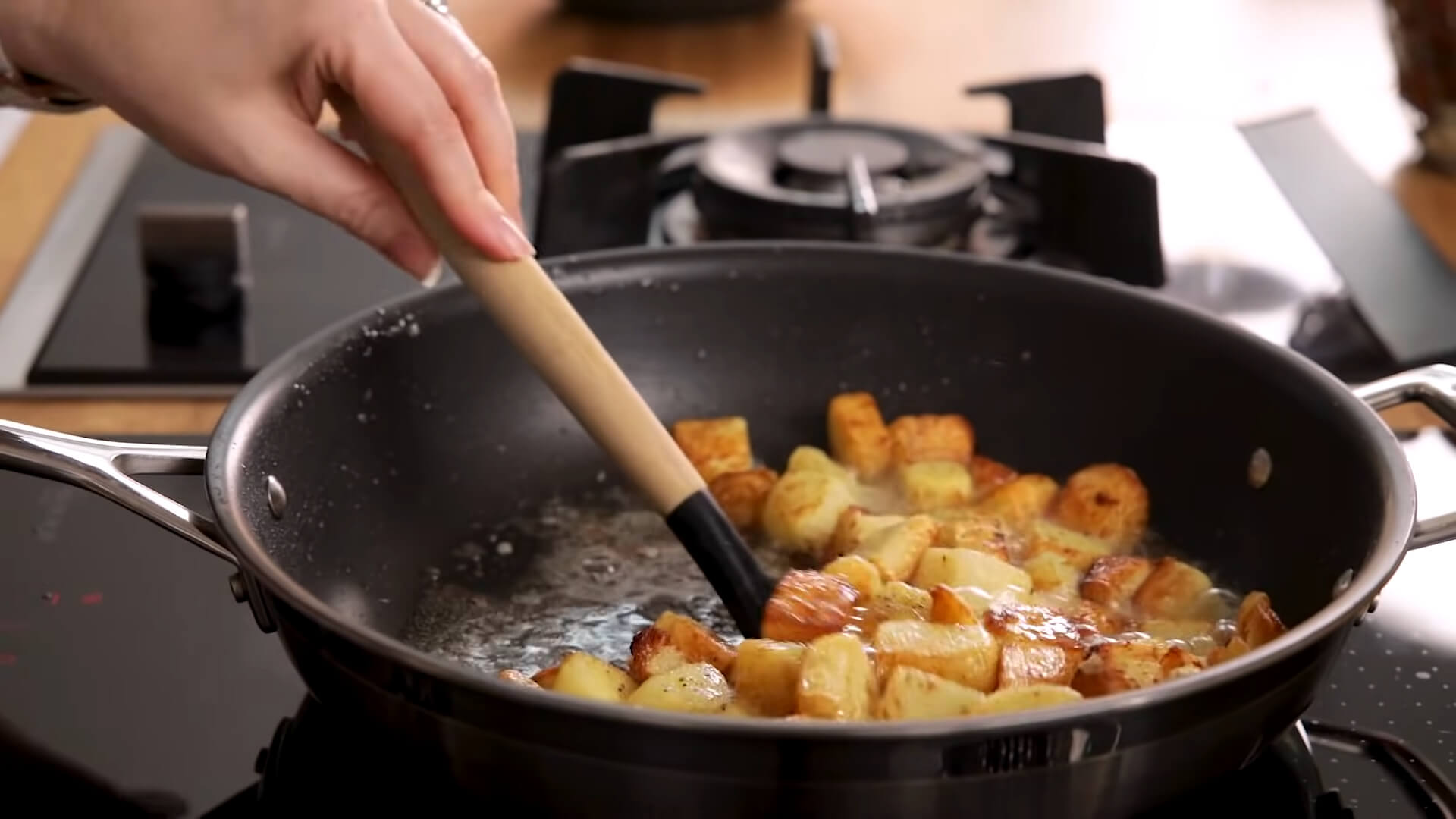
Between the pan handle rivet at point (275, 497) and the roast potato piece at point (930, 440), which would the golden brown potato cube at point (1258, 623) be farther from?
the pan handle rivet at point (275, 497)

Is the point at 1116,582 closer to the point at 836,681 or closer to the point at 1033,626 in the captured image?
the point at 1033,626

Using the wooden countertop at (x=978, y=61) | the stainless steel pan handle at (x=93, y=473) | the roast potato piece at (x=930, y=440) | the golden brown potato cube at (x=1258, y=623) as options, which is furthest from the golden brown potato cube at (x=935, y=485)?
the wooden countertop at (x=978, y=61)

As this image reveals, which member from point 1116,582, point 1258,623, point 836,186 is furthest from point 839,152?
point 1258,623

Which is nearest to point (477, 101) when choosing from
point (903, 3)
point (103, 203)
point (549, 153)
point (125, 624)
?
point (125, 624)

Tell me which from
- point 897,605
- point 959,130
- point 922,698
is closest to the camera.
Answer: point 922,698

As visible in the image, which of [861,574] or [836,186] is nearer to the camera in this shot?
[861,574]

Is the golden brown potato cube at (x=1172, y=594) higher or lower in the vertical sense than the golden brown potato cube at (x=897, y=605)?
lower
